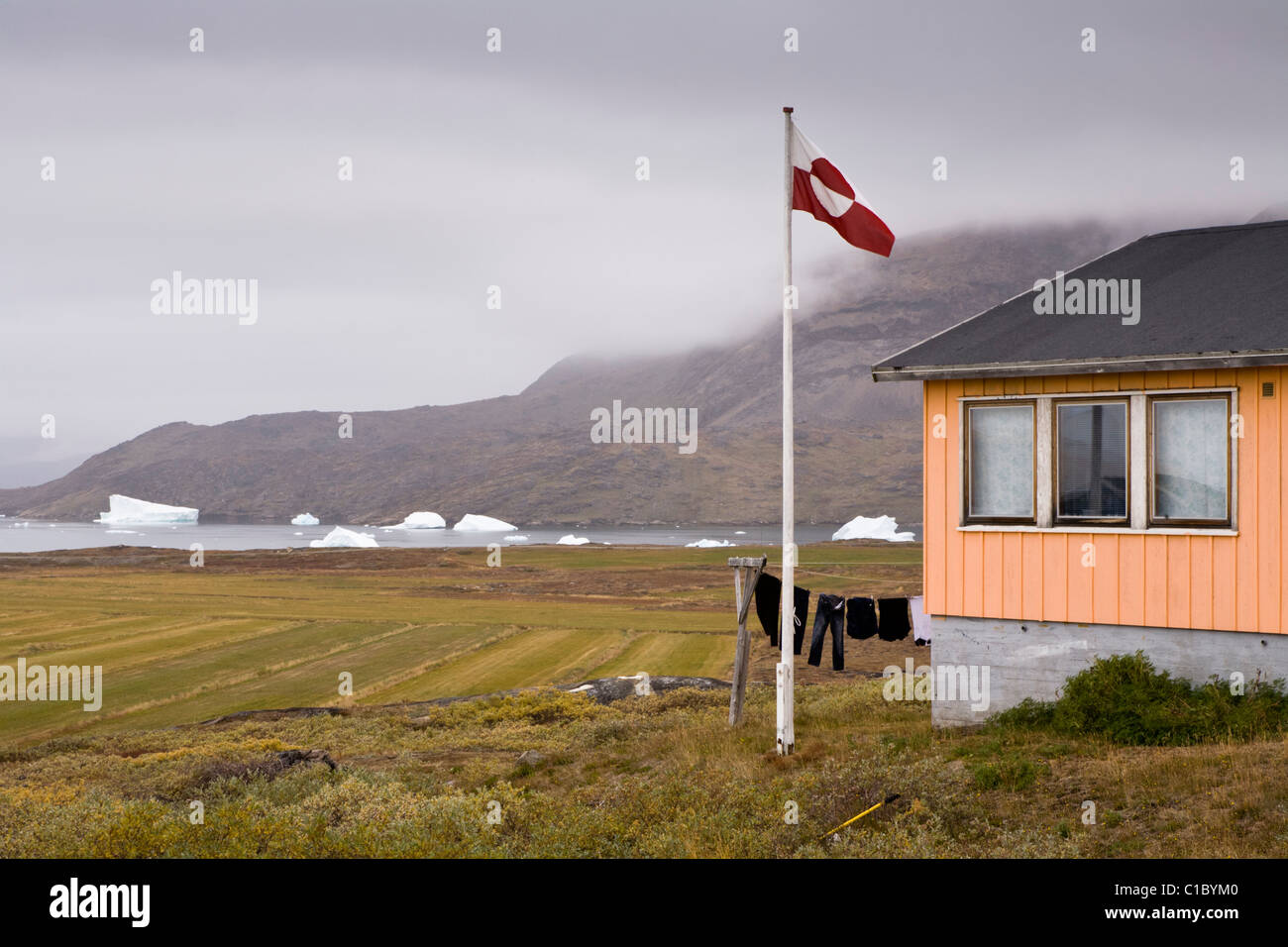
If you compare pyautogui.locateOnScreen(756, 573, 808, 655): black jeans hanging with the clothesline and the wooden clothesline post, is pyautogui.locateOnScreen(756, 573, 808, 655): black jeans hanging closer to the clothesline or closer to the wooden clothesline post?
the wooden clothesline post

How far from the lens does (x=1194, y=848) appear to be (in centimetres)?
874

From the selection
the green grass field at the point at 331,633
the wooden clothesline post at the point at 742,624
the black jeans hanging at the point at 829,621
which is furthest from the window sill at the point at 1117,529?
the green grass field at the point at 331,633

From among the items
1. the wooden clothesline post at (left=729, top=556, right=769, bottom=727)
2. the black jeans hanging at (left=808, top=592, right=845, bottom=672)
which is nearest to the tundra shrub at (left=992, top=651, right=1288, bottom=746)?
the wooden clothesline post at (left=729, top=556, right=769, bottom=727)

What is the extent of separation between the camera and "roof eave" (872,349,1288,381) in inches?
517

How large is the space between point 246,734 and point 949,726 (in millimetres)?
16939

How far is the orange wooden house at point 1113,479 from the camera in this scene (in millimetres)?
13477

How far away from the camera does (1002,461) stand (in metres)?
15.3

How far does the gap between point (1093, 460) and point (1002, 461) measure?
130cm

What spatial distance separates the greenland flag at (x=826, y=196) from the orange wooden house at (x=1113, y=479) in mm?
2514

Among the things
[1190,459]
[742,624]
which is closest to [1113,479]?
[1190,459]

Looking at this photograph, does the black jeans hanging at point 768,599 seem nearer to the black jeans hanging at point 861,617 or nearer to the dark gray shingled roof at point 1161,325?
the black jeans hanging at point 861,617

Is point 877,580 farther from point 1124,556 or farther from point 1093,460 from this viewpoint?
point 1124,556

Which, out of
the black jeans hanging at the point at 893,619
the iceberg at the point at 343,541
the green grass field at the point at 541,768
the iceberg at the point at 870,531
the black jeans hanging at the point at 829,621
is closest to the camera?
the green grass field at the point at 541,768
